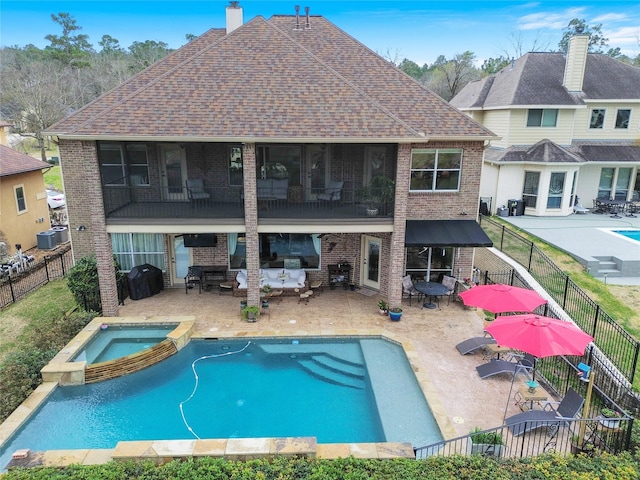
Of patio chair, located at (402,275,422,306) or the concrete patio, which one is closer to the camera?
the concrete patio

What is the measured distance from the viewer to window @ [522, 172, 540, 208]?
2428cm

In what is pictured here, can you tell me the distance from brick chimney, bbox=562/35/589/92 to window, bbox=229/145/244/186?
2089 centimetres

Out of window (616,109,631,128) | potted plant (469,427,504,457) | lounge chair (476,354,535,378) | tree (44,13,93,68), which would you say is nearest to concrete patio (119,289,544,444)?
lounge chair (476,354,535,378)

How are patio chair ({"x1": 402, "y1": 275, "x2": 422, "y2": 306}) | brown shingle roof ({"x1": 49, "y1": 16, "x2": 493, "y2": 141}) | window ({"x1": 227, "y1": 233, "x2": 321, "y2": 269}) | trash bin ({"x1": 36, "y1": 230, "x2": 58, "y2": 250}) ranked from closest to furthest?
brown shingle roof ({"x1": 49, "y1": 16, "x2": 493, "y2": 141}), patio chair ({"x1": 402, "y1": 275, "x2": 422, "y2": 306}), window ({"x1": 227, "y1": 233, "x2": 321, "y2": 269}), trash bin ({"x1": 36, "y1": 230, "x2": 58, "y2": 250})

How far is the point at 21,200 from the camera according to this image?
70.7ft

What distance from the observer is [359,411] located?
1012 cm

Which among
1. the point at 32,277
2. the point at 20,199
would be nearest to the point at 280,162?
the point at 32,277

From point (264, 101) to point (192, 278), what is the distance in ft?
24.4

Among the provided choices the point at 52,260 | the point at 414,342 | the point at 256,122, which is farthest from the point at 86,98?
the point at 414,342

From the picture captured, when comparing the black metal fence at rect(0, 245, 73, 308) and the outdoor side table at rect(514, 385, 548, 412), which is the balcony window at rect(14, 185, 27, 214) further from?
the outdoor side table at rect(514, 385, 548, 412)

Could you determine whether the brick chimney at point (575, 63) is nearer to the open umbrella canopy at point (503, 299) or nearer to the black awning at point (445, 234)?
the black awning at point (445, 234)

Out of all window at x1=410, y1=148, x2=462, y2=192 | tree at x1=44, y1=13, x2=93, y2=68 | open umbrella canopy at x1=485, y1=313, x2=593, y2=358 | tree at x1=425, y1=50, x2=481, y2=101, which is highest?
tree at x1=44, y1=13, x2=93, y2=68

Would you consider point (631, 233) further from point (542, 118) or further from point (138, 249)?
point (138, 249)

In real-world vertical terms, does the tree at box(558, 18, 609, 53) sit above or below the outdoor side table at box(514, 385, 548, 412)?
above
